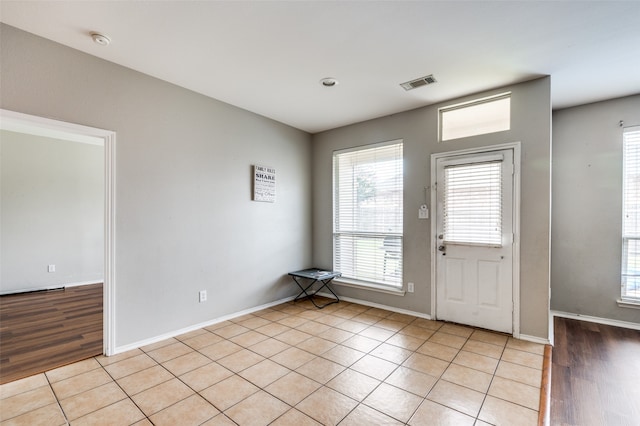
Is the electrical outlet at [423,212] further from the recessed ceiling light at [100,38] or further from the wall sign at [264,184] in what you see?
the recessed ceiling light at [100,38]

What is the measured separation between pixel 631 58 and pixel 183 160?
4.41 metres

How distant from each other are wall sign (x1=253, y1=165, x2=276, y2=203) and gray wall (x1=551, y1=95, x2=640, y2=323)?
3815 mm

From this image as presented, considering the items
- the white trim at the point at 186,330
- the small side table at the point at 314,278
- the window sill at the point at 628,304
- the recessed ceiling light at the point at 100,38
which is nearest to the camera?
the recessed ceiling light at the point at 100,38

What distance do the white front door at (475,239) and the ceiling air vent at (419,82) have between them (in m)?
0.95

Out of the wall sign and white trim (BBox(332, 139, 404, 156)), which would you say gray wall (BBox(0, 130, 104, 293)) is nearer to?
the wall sign

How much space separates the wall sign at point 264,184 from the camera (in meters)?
4.06

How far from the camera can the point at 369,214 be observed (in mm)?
4395

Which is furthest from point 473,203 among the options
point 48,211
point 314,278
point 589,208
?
point 48,211

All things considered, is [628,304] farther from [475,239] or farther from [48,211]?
[48,211]

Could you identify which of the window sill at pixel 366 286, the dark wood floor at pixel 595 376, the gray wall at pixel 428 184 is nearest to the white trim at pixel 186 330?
the window sill at pixel 366 286

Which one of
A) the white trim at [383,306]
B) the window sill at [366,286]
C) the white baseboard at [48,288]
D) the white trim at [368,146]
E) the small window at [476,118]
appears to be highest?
the small window at [476,118]

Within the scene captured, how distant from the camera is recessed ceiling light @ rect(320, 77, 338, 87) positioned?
3082 millimetres

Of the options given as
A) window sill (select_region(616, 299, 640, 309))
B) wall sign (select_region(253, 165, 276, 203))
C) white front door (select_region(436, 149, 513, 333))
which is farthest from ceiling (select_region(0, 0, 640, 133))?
window sill (select_region(616, 299, 640, 309))

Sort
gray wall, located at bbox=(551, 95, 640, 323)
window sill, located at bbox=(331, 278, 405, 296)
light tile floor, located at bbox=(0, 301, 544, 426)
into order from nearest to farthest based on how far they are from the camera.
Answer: light tile floor, located at bbox=(0, 301, 544, 426), gray wall, located at bbox=(551, 95, 640, 323), window sill, located at bbox=(331, 278, 405, 296)
